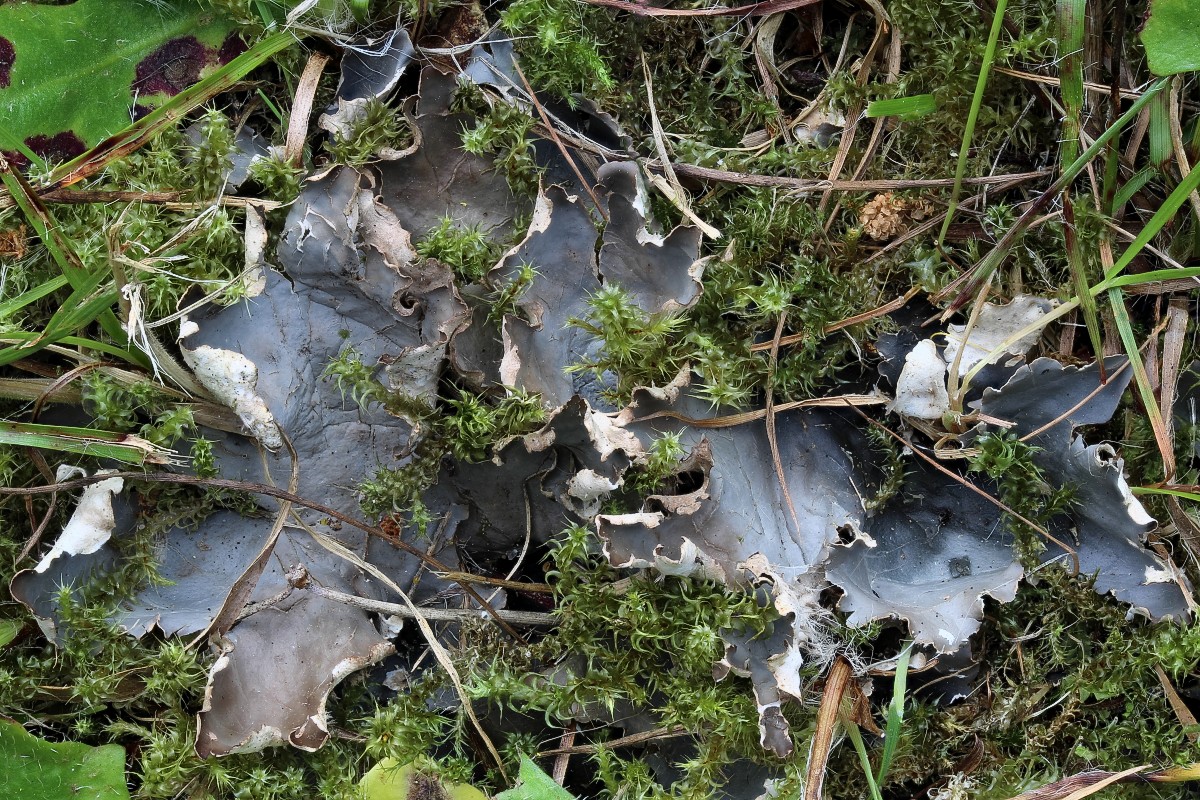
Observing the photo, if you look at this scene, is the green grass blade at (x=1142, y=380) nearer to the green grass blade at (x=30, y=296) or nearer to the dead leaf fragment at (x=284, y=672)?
the dead leaf fragment at (x=284, y=672)

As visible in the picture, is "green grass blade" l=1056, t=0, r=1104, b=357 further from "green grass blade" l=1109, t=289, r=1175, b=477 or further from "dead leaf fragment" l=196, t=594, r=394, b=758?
"dead leaf fragment" l=196, t=594, r=394, b=758

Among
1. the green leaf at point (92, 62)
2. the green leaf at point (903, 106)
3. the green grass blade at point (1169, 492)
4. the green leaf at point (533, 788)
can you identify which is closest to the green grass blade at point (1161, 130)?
the green leaf at point (903, 106)

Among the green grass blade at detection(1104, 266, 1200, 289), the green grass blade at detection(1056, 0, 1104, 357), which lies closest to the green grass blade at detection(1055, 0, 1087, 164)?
the green grass blade at detection(1056, 0, 1104, 357)

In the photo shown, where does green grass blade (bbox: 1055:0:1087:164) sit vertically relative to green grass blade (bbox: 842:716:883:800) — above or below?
above

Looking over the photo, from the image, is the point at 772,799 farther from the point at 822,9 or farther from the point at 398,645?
the point at 822,9

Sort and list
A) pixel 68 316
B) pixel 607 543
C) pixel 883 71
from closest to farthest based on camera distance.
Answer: pixel 607 543 → pixel 68 316 → pixel 883 71

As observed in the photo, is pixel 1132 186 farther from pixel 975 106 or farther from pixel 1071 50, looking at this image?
pixel 975 106

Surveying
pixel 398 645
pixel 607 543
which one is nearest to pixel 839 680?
pixel 607 543
